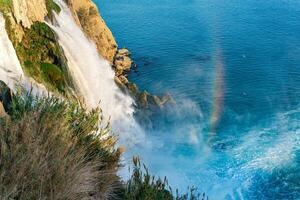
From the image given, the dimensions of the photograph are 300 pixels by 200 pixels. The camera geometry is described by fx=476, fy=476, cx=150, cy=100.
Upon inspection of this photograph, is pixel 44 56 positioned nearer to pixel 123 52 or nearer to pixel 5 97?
pixel 5 97

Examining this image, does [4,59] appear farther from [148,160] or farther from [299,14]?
[299,14]

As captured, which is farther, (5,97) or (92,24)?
(92,24)

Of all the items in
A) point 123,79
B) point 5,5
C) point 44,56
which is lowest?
point 5,5

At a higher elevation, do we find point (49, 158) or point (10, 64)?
point (10, 64)

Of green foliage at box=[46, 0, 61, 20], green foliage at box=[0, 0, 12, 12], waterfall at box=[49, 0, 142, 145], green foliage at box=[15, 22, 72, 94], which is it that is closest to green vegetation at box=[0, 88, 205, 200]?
green foliage at box=[0, 0, 12, 12]

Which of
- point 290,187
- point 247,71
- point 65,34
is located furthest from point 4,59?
point 247,71

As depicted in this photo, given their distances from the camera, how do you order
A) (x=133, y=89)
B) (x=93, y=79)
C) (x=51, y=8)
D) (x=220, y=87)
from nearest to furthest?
1. (x=51, y=8)
2. (x=93, y=79)
3. (x=133, y=89)
4. (x=220, y=87)

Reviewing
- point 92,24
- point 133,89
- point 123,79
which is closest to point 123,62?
point 123,79
